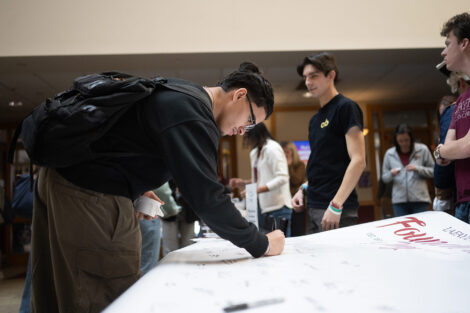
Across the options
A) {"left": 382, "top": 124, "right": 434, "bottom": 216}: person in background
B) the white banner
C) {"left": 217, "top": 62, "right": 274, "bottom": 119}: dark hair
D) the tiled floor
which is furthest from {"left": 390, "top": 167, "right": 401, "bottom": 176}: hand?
the tiled floor

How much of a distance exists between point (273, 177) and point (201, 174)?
6.07 ft

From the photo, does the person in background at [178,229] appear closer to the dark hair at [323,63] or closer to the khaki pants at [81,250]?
the dark hair at [323,63]

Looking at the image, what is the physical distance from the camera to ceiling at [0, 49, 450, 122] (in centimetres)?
430

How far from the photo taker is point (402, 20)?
4.23 metres

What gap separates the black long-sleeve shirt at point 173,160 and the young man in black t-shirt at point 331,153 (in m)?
0.69

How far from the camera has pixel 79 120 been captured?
31.9 inches

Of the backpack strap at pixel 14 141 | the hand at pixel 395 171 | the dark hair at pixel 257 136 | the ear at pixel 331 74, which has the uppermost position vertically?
the ear at pixel 331 74

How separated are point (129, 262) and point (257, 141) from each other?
1781mm

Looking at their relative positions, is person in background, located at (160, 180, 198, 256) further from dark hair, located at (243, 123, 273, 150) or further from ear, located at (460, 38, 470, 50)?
ear, located at (460, 38, 470, 50)

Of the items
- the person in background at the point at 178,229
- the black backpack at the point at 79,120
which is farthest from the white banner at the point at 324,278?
the person in background at the point at 178,229

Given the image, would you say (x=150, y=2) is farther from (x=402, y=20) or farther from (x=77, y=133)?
(x=77, y=133)

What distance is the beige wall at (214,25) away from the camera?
3975mm

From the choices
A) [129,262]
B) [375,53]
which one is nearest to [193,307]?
[129,262]

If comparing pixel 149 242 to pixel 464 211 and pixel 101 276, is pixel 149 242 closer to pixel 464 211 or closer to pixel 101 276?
pixel 101 276
